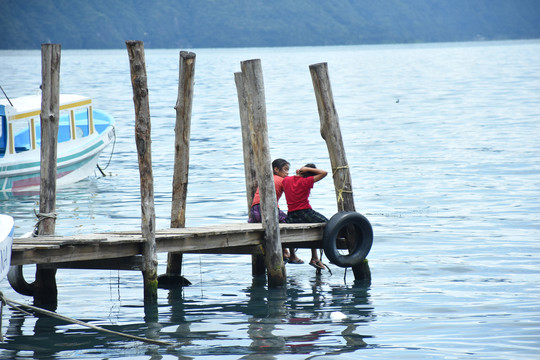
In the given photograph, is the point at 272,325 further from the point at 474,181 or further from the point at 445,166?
the point at 445,166

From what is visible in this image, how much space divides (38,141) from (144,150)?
13.7 m

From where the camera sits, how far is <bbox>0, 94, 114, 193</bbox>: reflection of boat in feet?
74.5

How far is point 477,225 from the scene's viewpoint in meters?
18.0

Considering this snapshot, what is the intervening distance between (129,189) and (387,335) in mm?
15295

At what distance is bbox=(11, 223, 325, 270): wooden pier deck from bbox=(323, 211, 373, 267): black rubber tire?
0.77ft

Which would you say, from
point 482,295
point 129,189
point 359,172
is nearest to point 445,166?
point 359,172

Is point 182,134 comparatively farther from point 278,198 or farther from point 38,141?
point 38,141

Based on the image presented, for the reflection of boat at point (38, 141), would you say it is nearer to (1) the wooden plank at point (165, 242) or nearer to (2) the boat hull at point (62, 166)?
(2) the boat hull at point (62, 166)

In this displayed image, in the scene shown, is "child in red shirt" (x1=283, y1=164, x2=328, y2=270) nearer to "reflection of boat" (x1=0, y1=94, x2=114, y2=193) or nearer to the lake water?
the lake water

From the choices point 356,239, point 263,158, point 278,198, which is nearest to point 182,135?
point 263,158

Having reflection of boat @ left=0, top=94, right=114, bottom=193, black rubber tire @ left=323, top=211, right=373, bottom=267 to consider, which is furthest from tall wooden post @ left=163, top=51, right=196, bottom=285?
reflection of boat @ left=0, top=94, right=114, bottom=193

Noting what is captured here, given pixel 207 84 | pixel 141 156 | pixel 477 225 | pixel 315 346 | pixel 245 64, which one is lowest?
pixel 315 346

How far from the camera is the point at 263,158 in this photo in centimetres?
1184

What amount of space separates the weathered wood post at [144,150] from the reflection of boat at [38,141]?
40.9 ft
